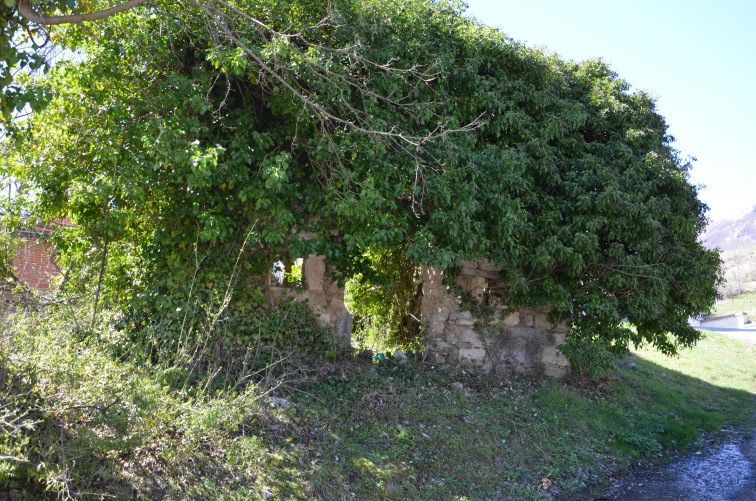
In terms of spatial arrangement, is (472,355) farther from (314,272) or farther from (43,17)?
(43,17)

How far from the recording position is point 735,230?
124 meters

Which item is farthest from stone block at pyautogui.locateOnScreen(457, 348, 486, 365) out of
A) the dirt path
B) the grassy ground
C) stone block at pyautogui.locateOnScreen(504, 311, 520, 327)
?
the dirt path

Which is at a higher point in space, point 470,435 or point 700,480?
point 470,435

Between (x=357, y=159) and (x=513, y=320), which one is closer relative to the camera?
(x=357, y=159)

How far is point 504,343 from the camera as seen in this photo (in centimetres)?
1026

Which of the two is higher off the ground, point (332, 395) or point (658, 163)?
point (658, 163)

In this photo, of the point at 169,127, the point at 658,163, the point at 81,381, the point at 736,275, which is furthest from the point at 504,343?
the point at 736,275

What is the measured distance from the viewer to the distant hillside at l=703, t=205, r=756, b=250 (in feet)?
371

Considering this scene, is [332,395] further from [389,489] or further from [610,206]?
[610,206]

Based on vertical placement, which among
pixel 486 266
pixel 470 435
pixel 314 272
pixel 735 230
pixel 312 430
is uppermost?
pixel 486 266

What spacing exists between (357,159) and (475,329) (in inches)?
153

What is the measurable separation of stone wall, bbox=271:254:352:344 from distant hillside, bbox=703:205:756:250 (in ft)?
382

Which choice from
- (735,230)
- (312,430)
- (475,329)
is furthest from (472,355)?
(735,230)

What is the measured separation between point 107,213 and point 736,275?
2287 inches
